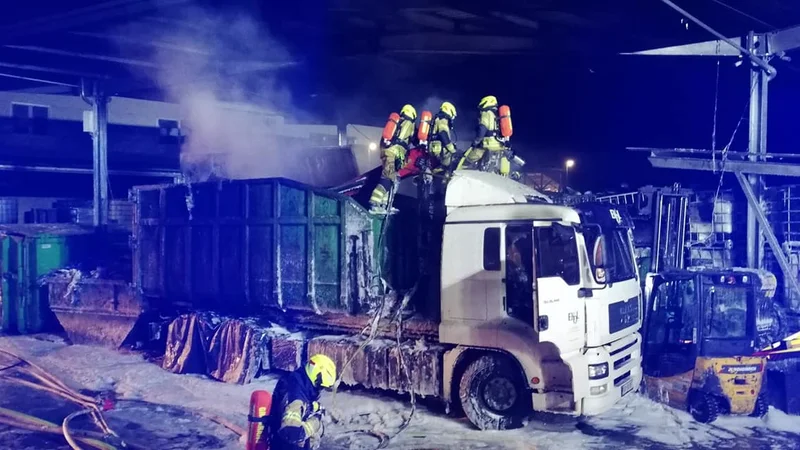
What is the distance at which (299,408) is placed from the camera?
14.8ft

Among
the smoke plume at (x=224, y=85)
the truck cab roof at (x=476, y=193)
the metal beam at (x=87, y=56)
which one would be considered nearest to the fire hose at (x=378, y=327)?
the truck cab roof at (x=476, y=193)

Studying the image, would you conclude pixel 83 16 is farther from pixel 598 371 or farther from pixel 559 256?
pixel 598 371

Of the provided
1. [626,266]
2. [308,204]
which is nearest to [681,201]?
[626,266]

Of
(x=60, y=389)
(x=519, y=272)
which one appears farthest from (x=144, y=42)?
(x=519, y=272)

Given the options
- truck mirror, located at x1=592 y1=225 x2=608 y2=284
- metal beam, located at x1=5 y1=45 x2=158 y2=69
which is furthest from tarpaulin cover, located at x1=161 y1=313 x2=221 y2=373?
metal beam, located at x1=5 y1=45 x2=158 y2=69

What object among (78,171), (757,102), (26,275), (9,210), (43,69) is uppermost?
(43,69)

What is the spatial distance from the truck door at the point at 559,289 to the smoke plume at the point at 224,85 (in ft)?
25.6

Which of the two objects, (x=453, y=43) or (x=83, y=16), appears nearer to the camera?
(x=83, y=16)

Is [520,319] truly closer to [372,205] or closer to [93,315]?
[372,205]

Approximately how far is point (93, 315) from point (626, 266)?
30.8ft

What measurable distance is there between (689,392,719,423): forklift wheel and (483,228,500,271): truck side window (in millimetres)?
3082

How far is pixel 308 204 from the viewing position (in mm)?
8578

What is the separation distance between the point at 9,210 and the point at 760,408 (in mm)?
23985

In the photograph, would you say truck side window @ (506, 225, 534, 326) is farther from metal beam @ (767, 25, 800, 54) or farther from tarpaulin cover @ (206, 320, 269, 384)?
metal beam @ (767, 25, 800, 54)
